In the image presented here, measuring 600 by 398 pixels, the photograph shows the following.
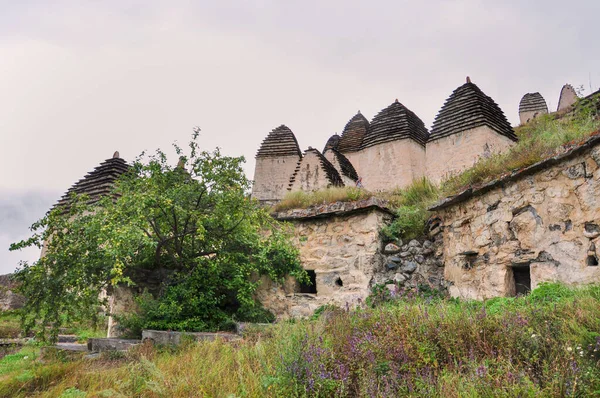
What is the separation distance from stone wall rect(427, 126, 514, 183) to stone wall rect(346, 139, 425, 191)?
4.12ft

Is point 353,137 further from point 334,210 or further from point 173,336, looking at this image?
point 173,336

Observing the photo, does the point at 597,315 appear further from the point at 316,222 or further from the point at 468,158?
the point at 468,158

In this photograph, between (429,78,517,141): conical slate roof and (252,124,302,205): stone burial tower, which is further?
(252,124,302,205): stone burial tower

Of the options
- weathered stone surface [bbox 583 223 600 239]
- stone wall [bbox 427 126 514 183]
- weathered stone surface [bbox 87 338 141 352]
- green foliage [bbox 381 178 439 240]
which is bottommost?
weathered stone surface [bbox 87 338 141 352]

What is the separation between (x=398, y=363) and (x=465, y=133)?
35.0 ft

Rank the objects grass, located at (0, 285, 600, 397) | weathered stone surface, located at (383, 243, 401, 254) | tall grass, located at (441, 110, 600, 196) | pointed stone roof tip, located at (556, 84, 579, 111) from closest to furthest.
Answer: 1. grass, located at (0, 285, 600, 397)
2. tall grass, located at (441, 110, 600, 196)
3. weathered stone surface, located at (383, 243, 401, 254)
4. pointed stone roof tip, located at (556, 84, 579, 111)

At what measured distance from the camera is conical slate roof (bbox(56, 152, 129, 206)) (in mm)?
18844

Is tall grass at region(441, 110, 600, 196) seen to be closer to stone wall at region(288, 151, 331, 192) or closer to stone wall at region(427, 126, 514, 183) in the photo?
stone wall at region(288, 151, 331, 192)

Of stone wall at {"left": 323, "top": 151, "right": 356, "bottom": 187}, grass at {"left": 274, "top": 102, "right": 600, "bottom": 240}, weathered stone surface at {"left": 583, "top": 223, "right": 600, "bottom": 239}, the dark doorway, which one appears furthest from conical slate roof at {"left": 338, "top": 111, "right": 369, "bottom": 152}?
weathered stone surface at {"left": 583, "top": 223, "right": 600, "bottom": 239}

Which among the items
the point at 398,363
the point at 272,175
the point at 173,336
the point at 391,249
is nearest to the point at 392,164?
the point at 272,175

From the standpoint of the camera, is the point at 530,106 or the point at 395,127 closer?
the point at 395,127

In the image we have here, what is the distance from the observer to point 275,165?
18.5 meters

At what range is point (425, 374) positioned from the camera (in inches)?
145

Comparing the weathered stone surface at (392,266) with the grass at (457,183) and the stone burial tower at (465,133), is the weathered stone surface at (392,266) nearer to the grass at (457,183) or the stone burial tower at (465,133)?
the grass at (457,183)
